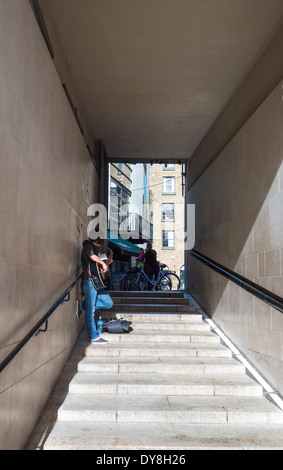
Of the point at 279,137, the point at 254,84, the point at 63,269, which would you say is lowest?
the point at 63,269

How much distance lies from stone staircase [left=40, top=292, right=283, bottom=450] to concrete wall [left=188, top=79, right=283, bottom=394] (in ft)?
1.20

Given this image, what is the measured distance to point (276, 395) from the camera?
4.26 metres

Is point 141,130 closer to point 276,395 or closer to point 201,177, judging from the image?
point 201,177

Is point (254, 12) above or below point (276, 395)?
above

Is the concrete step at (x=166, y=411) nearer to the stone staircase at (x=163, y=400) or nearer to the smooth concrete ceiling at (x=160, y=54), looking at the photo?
the stone staircase at (x=163, y=400)

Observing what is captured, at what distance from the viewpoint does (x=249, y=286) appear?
5023mm

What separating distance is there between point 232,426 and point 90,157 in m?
4.55

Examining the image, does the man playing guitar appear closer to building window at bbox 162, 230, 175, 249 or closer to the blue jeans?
the blue jeans

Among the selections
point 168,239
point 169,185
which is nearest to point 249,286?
point 168,239

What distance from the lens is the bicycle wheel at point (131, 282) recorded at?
9938 millimetres

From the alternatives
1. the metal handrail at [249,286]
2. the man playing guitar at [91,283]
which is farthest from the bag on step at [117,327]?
the metal handrail at [249,286]

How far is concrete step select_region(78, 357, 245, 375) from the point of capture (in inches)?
193

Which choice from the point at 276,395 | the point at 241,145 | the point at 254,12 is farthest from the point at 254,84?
the point at 276,395

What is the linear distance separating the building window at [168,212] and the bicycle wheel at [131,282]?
77.4ft
